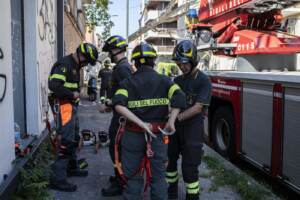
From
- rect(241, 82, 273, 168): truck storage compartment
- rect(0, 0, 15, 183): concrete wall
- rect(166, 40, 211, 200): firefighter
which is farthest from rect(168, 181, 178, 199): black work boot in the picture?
rect(0, 0, 15, 183): concrete wall

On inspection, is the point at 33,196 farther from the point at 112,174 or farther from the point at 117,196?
the point at 112,174

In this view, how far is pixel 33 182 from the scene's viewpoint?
14.7 ft

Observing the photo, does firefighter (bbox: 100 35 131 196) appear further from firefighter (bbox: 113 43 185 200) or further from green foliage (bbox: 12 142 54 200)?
firefighter (bbox: 113 43 185 200)

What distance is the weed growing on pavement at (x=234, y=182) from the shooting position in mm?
4750

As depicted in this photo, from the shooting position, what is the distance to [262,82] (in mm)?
5070

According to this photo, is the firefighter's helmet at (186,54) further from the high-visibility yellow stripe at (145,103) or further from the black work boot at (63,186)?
the black work boot at (63,186)

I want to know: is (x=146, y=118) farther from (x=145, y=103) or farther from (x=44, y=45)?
(x=44, y=45)

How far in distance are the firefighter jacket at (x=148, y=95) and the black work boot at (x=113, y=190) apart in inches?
57.3

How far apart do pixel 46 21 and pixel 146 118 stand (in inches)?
172

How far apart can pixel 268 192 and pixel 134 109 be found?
7.73ft

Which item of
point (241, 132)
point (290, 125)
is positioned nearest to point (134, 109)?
point (290, 125)

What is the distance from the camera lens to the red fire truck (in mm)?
4496

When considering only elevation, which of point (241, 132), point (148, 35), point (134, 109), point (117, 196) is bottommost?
point (117, 196)

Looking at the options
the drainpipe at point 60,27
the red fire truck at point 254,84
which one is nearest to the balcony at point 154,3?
the drainpipe at point 60,27
